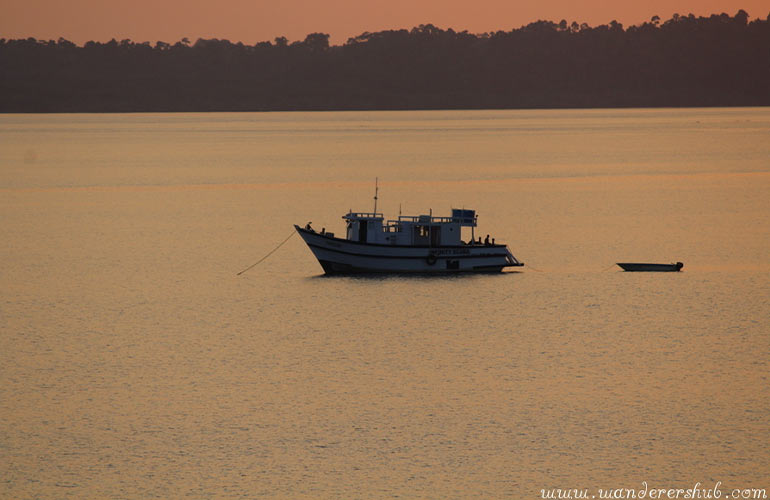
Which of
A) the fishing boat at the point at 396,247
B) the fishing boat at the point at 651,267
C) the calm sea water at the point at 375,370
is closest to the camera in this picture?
the calm sea water at the point at 375,370

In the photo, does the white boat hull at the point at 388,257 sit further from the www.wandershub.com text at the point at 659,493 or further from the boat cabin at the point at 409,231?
the www.wandershub.com text at the point at 659,493

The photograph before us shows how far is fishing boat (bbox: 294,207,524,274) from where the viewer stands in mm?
77438

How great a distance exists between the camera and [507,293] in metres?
73.6

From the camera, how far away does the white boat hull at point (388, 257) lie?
254 feet

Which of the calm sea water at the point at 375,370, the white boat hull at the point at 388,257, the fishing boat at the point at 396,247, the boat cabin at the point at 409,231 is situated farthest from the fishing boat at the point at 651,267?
the boat cabin at the point at 409,231

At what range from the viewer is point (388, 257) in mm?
77562

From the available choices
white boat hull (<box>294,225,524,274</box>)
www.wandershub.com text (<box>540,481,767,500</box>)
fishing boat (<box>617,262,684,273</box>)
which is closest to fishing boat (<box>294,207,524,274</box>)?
white boat hull (<box>294,225,524,274</box>)

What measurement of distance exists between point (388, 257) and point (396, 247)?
88 centimetres

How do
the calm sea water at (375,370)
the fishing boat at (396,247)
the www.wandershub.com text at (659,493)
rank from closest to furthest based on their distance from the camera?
the www.wandershub.com text at (659,493) < the calm sea water at (375,370) < the fishing boat at (396,247)

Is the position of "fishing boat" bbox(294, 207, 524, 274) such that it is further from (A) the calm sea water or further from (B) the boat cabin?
(A) the calm sea water

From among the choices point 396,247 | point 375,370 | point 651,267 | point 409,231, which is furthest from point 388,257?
point 375,370

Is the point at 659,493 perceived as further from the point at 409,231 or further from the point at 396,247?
the point at 409,231

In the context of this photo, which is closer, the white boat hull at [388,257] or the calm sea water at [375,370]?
the calm sea water at [375,370]

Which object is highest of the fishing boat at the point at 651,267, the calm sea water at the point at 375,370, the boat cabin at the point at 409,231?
the boat cabin at the point at 409,231
